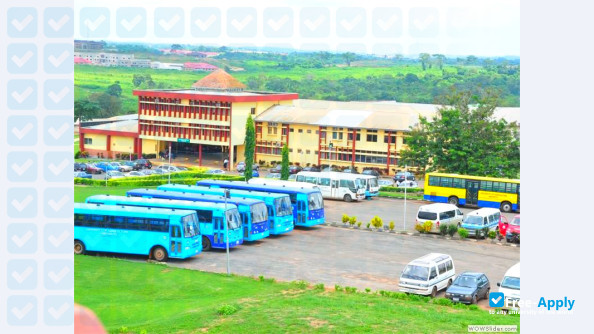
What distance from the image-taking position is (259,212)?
71.9ft

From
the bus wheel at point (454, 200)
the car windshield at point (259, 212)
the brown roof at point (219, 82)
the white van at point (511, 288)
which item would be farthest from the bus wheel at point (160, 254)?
the brown roof at point (219, 82)

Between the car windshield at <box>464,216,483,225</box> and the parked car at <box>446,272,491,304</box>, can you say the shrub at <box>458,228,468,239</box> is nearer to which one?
the car windshield at <box>464,216,483,225</box>

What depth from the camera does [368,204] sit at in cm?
3011

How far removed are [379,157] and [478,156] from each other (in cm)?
866

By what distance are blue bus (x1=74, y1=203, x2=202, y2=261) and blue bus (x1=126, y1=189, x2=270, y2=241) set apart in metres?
2.23

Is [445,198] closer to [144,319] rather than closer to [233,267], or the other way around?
[233,267]

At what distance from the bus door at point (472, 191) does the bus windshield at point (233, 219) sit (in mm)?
11877

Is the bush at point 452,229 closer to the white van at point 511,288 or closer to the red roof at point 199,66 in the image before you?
the white van at point 511,288

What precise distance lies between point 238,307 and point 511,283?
5.21m

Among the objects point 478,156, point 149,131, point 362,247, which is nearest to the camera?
point 362,247

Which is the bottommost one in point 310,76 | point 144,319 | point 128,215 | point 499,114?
point 144,319

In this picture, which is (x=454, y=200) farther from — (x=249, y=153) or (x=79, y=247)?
(x=79, y=247)

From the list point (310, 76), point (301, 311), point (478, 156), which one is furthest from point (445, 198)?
point (310, 76)

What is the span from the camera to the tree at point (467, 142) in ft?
105
